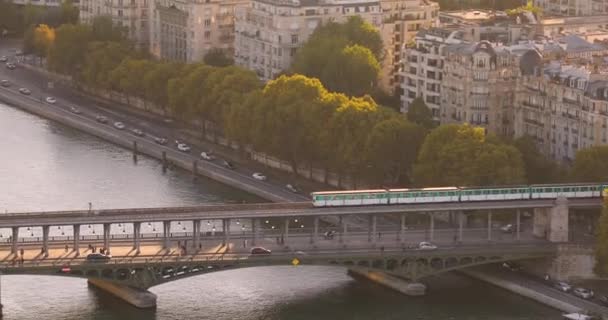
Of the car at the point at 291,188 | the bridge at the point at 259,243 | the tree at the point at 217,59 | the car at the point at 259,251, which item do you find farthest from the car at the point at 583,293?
the tree at the point at 217,59

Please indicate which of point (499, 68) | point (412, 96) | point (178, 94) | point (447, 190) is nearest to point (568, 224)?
point (447, 190)

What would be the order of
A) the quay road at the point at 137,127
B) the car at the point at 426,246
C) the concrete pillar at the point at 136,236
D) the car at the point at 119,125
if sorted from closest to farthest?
the concrete pillar at the point at 136,236
the car at the point at 426,246
the quay road at the point at 137,127
the car at the point at 119,125

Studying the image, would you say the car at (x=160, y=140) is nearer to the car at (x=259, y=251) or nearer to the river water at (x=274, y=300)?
the river water at (x=274, y=300)

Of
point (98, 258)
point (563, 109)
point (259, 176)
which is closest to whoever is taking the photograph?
point (98, 258)

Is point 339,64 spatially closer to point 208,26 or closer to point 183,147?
point 183,147

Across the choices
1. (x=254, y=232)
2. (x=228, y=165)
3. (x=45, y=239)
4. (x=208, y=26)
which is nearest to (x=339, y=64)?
(x=228, y=165)

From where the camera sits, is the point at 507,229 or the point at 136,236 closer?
the point at 136,236
